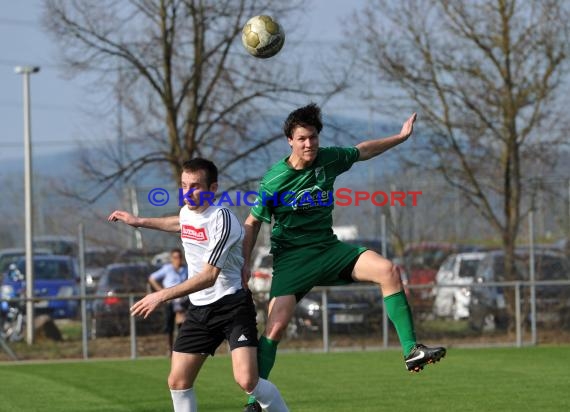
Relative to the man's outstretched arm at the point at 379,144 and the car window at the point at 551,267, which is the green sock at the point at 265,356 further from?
the car window at the point at 551,267

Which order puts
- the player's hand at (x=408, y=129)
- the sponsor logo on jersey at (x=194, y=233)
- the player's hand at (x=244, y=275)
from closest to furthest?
1. the sponsor logo on jersey at (x=194, y=233)
2. the player's hand at (x=244, y=275)
3. the player's hand at (x=408, y=129)

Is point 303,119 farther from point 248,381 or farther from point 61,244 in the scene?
point 61,244

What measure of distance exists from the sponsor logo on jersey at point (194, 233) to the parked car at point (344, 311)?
40.0ft

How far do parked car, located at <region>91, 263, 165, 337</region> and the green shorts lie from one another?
37.4 feet

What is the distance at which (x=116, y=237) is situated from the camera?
21.6 m

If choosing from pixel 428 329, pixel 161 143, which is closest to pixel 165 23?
pixel 161 143

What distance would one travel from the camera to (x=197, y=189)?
740cm

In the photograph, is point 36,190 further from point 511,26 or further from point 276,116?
point 511,26

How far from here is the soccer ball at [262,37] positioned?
34.3 feet

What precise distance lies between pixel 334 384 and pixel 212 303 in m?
5.57

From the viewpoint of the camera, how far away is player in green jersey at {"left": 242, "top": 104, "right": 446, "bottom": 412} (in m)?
8.00

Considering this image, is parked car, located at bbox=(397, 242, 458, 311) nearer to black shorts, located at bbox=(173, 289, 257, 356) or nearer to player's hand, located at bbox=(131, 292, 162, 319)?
black shorts, located at bbox=(173, 289, 257, 356)

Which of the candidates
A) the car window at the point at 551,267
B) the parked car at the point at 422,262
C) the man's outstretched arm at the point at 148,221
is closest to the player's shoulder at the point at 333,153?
the man's outstretched arm at the point at 148,221

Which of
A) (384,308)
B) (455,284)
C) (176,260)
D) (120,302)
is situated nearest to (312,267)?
(176,260)
